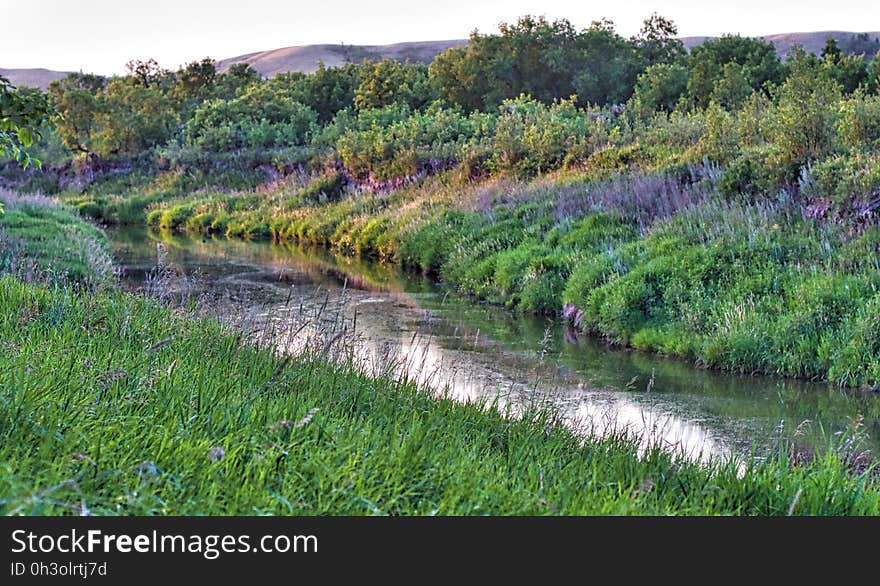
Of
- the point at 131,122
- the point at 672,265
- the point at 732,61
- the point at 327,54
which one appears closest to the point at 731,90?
the point at 732,61

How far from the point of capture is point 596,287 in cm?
A: 1575

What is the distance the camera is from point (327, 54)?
17450 cm

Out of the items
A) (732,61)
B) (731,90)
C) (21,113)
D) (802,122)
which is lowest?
(802,122)

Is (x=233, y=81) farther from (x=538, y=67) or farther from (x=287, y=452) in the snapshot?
(x=287, y=452)

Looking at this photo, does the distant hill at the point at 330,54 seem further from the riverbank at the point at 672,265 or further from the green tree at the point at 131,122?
the riverbank at the point at 672,265

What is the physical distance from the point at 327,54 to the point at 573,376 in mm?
170010

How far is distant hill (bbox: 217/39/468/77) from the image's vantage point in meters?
164

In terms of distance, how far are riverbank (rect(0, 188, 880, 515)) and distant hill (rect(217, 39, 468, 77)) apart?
502ft

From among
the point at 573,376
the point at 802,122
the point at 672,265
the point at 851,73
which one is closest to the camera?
the point at 573,376

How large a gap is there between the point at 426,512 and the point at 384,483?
0.27 metres

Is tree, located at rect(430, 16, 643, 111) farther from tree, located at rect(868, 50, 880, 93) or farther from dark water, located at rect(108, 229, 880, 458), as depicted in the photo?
dark water, located at rect(108, 229, 880, 458)

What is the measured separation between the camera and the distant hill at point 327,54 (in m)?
164

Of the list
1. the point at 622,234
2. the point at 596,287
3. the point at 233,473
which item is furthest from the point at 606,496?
the point at 622,234
